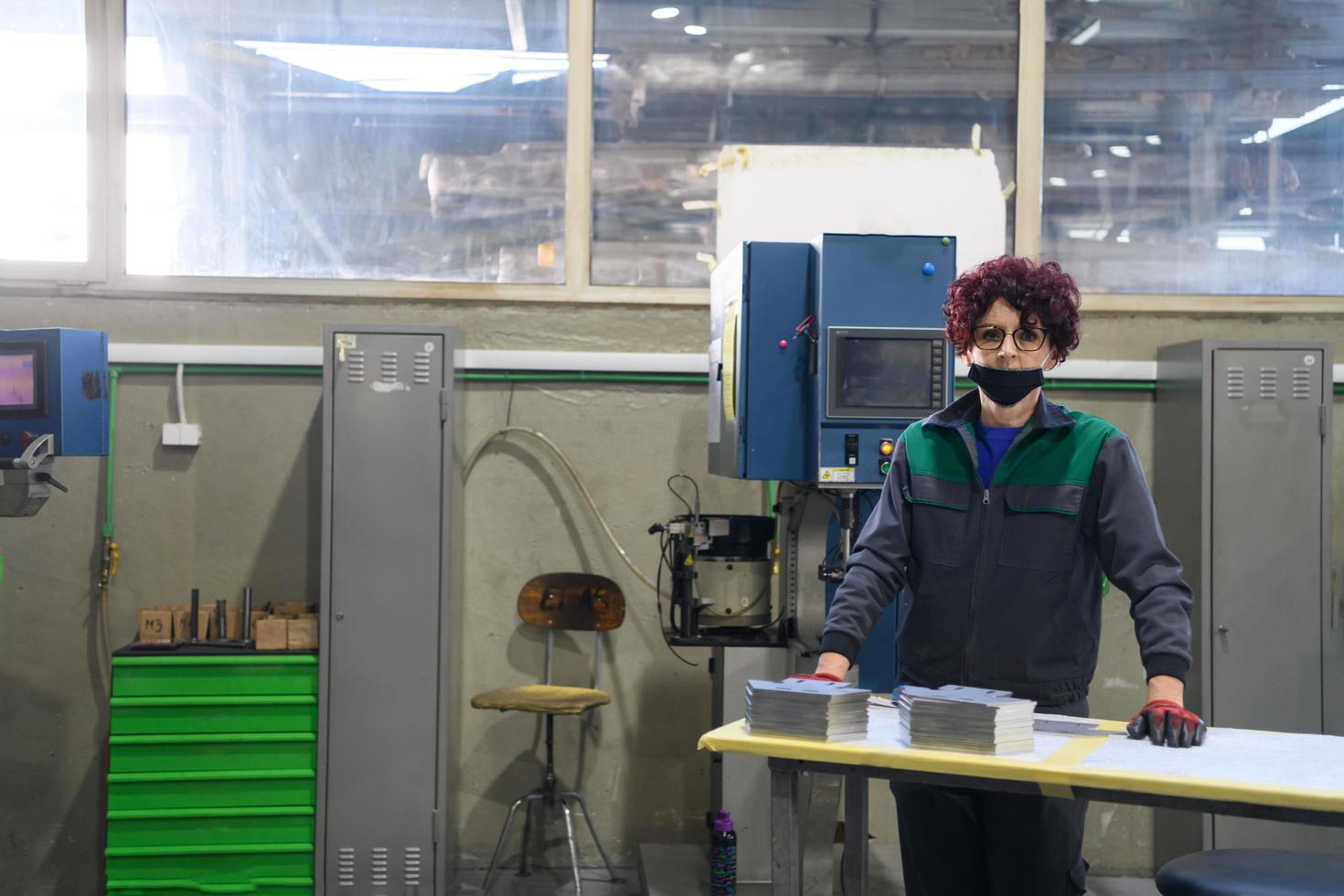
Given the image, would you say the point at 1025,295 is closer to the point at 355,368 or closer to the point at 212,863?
the point at 355,368

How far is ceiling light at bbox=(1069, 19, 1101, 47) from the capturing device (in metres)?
4.32

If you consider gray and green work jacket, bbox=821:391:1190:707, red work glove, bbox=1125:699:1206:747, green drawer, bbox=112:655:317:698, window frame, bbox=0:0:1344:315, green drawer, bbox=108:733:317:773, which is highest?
window frame, bbox=0:0:1344:315

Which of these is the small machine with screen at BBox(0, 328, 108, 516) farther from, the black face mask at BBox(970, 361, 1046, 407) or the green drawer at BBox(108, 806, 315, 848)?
the black face mask at BBox(970, 361, 1046, 407)

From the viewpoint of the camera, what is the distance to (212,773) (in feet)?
11.7

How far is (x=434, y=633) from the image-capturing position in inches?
145

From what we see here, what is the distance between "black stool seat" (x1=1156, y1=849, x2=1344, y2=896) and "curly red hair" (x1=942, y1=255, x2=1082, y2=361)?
0.87 meters

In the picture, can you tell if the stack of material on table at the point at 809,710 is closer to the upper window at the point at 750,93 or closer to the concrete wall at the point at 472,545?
the concrete wall at the point at 472,545

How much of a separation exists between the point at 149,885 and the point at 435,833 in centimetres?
80

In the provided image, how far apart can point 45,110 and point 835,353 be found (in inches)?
109

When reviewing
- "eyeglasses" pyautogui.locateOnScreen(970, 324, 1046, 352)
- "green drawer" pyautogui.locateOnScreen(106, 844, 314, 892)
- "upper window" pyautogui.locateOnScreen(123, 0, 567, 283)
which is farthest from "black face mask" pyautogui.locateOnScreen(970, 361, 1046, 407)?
"green drawer" pyautogui.locateOnScreen(106, 844, 314, 892)

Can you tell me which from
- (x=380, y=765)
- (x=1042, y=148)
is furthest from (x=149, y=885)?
(x=1042, y=148)

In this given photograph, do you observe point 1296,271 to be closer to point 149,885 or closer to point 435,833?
point 435,833

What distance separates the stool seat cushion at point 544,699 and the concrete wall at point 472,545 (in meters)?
0.27

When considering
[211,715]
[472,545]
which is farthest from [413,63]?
[211,715]
